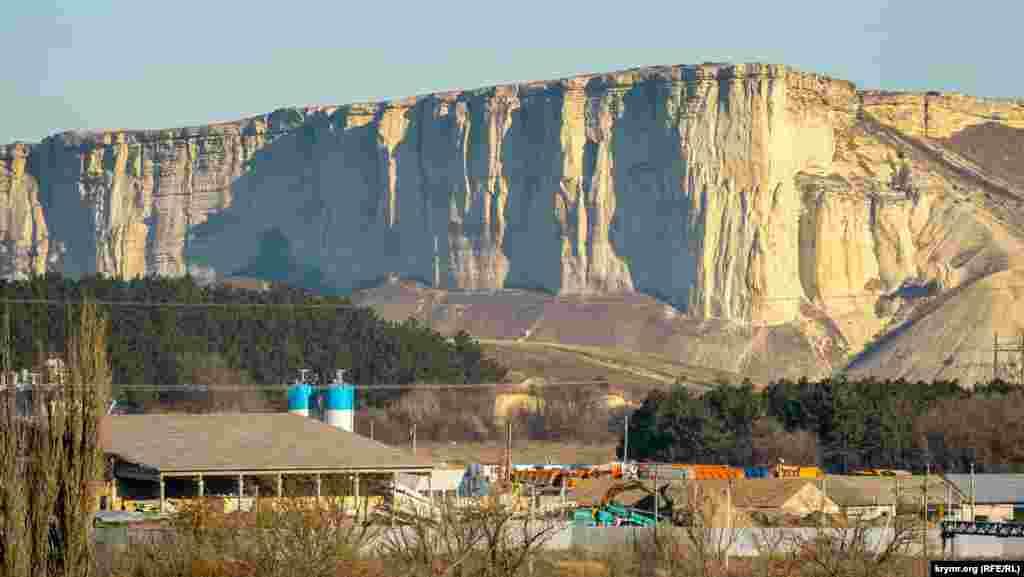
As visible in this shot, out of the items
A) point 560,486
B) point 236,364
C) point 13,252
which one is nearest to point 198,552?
point 560,486

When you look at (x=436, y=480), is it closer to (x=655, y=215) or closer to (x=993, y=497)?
(x=993, y=497)

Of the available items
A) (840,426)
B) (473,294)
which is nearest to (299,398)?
(840,426)

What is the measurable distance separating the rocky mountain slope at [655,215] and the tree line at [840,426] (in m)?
40.0

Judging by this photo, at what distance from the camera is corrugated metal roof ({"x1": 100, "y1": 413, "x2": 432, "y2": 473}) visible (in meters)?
42.9

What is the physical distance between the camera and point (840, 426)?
7894 cm

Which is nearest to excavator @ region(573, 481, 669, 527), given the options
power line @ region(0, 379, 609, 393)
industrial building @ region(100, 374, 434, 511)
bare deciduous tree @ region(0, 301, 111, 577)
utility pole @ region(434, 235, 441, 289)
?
industrial building @ region(100, 374, 434, 511)

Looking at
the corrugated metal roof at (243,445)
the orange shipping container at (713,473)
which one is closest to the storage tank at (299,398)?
the corrugated metal roof at (243,445)

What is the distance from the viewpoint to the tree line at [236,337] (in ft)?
307

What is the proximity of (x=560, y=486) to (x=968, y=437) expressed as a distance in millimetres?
21694

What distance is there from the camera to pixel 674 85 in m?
145

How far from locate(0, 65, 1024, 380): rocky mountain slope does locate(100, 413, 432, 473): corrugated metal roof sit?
263 feet

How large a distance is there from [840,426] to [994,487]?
21.5 metres

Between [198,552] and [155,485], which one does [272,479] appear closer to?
[155,485]

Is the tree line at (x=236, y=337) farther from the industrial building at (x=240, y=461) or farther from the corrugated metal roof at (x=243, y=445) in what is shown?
the industrial building at (x=240, y=461)
